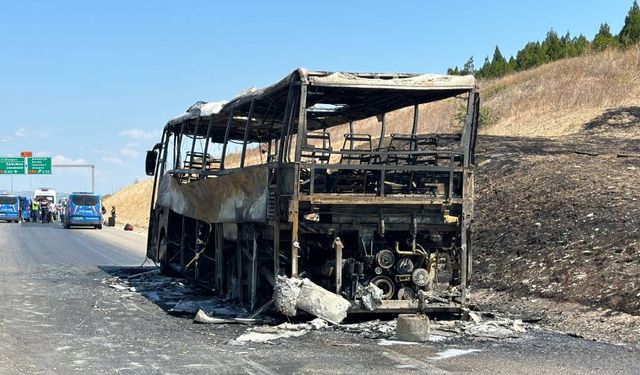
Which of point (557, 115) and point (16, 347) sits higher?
point (557, 115)

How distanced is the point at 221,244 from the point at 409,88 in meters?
4.36

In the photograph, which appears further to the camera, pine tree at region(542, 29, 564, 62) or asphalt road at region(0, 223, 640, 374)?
pine tree at region(542, 29, 564, 62)

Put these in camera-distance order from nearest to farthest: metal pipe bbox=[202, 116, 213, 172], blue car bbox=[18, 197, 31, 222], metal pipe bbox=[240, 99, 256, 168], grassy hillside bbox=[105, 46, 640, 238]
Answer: metal pipe bbox=[240, 99, 256, 168], metal pipe bbox=[202, 116, 213, 172], grassy hillside bbox=[105, 46, 640, 238], blue car bbox=[18, 197, 31, 222]

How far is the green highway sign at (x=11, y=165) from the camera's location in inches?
3004

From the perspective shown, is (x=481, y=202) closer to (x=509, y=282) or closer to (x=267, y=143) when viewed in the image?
(x=509, y=282)

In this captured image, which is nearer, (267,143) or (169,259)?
(267,143)

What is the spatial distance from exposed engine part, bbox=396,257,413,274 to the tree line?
4603 cm

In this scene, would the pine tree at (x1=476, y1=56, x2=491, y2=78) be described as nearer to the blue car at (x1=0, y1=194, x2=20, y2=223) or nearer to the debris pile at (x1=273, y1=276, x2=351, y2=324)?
the blue car at (x1=0, y1=194, x2=20, y2=223)

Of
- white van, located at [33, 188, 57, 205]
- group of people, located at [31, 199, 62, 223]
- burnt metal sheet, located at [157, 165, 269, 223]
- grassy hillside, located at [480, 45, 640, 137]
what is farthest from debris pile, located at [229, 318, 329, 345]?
white van, located at [33, 188, 57, 205]

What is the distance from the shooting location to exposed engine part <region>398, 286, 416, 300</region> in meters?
10.2

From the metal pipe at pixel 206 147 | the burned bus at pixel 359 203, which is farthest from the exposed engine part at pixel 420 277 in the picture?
the metal pipe at pixel 206 147

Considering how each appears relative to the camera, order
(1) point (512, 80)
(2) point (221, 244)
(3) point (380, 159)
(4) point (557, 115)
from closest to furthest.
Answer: (3) point (380, 159), (2) point (221, 244), (4) point (557, 115), (1) point (512, 80)

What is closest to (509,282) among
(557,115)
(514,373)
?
(514,373)

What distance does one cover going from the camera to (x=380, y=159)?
11.3 m
